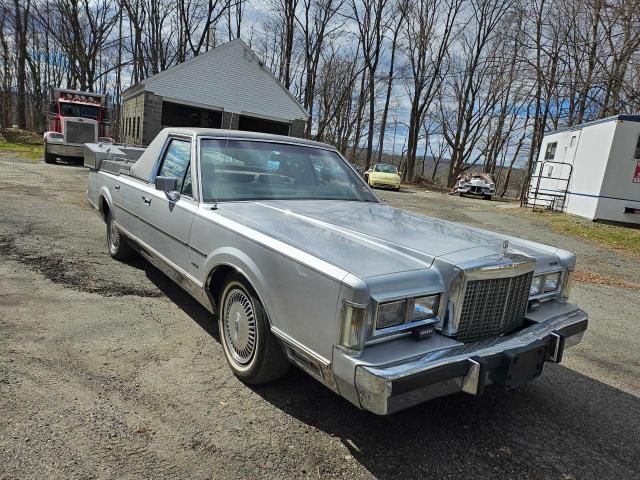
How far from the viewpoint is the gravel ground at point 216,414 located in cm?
227

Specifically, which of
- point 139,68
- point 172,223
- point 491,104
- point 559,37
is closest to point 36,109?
point 139,68

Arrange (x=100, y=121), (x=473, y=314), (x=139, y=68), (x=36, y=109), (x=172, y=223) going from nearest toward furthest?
(x=473, y=314) < (x=172, y=223) < (x=100, y=121) < (x=139, y=68) < (x=36, y=109)

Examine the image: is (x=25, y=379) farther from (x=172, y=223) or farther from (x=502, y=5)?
(x=502, y=5)

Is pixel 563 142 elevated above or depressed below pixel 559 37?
below

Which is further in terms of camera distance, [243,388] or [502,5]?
[502,5]

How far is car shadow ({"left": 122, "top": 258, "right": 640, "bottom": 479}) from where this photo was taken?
2.38 meters

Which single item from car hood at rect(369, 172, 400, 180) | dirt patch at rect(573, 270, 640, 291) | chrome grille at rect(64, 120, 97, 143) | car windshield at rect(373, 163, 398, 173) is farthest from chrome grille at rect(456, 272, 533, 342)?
car windshield at rect(373, 163, 398, 173)

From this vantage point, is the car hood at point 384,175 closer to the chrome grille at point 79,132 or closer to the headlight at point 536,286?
the chrome grille at point 79,132

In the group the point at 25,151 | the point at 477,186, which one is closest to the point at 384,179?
the point at 477,186

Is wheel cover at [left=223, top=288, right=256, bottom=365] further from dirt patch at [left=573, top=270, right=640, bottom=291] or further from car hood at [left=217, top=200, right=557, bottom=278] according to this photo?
dirt patch at [left=573, top=270, right=640, bottom=291]

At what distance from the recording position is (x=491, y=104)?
120ft

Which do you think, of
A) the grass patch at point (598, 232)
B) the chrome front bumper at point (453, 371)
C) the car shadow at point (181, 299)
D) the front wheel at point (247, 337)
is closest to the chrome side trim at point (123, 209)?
the car shadow at point (181, 299)

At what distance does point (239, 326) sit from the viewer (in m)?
2.95

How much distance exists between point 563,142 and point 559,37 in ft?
36.5
